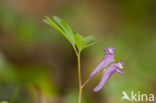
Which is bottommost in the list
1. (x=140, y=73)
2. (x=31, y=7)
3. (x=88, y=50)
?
(x=140, y=73)

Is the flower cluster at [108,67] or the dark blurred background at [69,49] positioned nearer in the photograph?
the flower cluster at [108,67]

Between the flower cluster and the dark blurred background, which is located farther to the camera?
the dark blurred background

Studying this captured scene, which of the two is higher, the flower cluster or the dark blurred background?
the flower cluster

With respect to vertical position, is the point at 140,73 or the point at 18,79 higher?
the point at 18,79

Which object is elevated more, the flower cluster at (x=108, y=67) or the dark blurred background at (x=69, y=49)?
the flower cluster at (x=108, y=67)

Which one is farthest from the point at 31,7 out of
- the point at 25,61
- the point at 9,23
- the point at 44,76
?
the point at 44,76

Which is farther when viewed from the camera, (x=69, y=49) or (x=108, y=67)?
(x=69, y=49)

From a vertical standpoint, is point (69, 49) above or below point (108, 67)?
below

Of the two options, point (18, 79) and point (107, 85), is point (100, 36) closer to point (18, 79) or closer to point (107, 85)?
point (107, 85)
